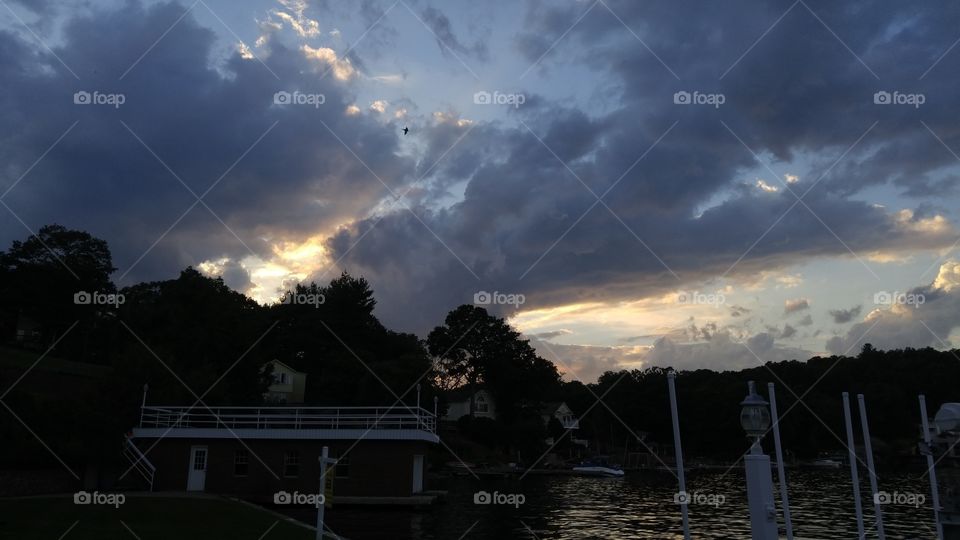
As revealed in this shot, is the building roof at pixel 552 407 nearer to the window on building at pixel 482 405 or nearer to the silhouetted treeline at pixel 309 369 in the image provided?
the silhouetted treeline at pixel 309 369

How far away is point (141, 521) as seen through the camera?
22.2 m

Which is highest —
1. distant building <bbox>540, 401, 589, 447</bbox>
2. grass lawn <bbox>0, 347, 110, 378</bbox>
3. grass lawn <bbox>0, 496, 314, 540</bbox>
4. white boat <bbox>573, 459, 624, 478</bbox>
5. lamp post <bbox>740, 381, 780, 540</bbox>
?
grass lawn <bbox>0, 347, 110, 378</bbox>

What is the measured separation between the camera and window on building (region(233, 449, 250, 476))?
35.9 metres

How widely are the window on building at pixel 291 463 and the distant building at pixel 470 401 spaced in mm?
67159

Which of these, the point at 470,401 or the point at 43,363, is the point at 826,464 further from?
the point at 43,363

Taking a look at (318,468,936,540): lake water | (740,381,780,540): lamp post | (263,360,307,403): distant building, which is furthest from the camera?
(263,360,307,403): distant building

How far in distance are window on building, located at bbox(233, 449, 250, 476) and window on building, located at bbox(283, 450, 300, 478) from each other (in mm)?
2000

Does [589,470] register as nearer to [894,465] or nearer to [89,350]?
[894,465]

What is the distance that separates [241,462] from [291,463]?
8.80 feet

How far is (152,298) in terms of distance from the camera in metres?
105

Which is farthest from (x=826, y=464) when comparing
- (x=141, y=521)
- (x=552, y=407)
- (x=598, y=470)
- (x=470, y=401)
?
→ (x=141, y=521)

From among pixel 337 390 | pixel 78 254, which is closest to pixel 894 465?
pixel 337 390

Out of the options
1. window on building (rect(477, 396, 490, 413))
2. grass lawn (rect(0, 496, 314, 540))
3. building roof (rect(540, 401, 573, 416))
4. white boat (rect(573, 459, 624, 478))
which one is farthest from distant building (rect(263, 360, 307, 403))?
building roof (rect(540, 401, 573, 416))

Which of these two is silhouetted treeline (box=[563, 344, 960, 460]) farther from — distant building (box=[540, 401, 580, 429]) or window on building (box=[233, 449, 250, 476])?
window on building (box=[233, 449, 250, 476])
